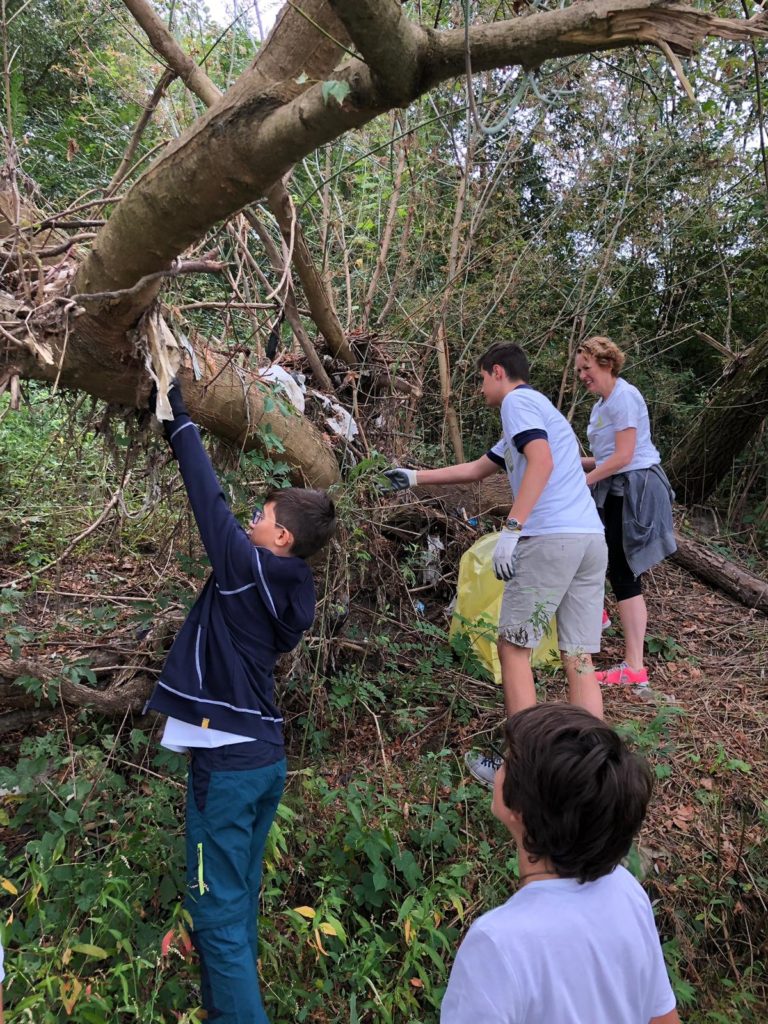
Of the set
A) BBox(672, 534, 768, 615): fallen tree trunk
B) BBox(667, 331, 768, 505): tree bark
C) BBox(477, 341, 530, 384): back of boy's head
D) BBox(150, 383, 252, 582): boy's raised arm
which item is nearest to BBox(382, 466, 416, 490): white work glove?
BBox(477, 341, 530, 384): back of boy's head

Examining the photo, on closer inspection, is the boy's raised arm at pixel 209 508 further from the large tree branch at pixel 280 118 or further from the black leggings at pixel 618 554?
the black leggings at pixel 618 554

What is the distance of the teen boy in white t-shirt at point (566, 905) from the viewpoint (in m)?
1.01

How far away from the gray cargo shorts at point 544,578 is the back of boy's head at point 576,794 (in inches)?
63.0

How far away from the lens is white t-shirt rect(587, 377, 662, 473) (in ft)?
11.6

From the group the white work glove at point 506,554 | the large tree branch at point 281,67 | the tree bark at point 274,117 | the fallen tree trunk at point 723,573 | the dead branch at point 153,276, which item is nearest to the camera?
the tree bark at point 274,117

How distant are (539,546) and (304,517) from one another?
4.11 ft

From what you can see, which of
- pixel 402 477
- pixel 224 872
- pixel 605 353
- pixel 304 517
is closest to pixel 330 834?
pixel 224 872

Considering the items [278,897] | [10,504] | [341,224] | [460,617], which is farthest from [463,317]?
[278,897]

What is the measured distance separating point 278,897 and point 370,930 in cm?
36

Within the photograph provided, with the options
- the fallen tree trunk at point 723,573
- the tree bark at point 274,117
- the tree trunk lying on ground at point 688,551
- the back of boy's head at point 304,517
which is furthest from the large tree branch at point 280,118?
the fallen tree trunk at point 723,573

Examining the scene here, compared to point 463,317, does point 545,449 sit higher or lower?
lower

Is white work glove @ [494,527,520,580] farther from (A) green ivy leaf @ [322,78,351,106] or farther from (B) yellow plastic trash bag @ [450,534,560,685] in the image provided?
(A) green ivy leaf @ [322,78,351,106]

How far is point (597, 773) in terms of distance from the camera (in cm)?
112

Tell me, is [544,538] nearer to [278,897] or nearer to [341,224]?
[278,897]
